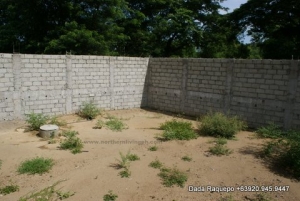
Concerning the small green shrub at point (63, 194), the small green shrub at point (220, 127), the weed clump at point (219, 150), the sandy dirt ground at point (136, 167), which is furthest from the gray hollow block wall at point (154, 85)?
the small green shrub at point (63, 194)

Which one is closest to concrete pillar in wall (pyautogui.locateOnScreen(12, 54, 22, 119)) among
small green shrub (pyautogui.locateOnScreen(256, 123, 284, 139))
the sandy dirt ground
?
the sandy dirt ground

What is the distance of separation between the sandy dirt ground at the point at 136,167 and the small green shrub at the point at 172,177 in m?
0.09

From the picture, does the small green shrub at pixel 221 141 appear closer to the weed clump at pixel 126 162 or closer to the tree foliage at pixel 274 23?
the weed clump at pixel 126 162

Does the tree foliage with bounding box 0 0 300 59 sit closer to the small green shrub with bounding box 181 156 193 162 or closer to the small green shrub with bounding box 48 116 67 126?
the small green shrub with bounding box 48 116 67 126

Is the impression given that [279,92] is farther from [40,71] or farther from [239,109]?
[40,71]

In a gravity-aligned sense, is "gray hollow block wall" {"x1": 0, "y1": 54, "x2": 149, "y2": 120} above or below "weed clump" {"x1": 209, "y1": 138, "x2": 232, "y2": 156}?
above

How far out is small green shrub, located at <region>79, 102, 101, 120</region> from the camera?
9.41 meters

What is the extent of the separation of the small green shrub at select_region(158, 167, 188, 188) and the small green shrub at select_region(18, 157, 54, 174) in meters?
2.26

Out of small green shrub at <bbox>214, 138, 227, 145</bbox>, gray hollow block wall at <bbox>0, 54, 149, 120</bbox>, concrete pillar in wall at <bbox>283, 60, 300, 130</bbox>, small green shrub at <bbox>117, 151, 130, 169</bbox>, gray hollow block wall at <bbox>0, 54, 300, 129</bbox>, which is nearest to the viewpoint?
small green shrub at <bbox>117, 151, 130, 169</bbox>

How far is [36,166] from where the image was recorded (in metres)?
5.14

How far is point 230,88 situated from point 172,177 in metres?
5.09

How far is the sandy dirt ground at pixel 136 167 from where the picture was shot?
172 inches

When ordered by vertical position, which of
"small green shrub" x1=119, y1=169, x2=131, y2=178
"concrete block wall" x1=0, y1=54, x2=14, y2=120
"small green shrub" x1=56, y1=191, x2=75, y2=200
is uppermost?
"concrete block wall" x1=0, y1=54, x2=14, y2=120

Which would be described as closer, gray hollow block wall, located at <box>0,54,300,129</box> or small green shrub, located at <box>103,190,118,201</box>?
small green shrub, located at <box>103,190,118,201</box>
